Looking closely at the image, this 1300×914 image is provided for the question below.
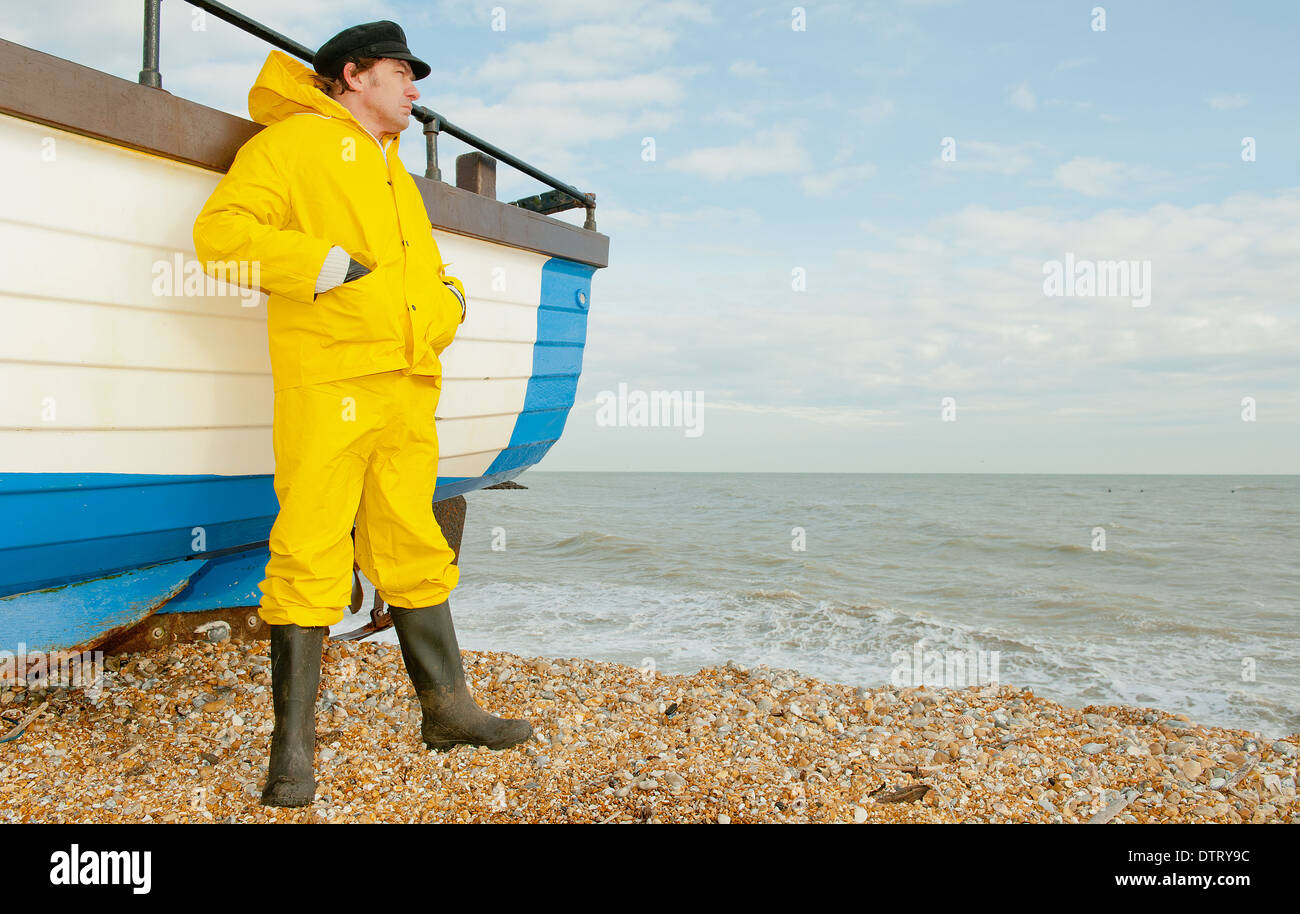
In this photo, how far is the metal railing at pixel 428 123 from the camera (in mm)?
2617

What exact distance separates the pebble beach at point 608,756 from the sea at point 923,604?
1414mm

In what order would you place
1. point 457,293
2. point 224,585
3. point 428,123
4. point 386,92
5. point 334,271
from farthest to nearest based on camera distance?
point 224,585 → point 428,123 → point 457,293 → point 386,92 → point 334,271

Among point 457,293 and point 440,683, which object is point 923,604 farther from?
point 457,293

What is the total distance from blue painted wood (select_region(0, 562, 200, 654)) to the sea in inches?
114

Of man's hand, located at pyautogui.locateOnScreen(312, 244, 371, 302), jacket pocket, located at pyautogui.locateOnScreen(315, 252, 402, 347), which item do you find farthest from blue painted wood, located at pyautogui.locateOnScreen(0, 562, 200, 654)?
man's hand, located at pyautogui.locateOnScreen(312, 244, 371, 302)

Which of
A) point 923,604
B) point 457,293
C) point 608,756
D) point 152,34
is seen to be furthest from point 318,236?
point 923,604

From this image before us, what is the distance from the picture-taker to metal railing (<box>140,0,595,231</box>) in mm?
2617

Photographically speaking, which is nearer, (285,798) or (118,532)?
(285,798)

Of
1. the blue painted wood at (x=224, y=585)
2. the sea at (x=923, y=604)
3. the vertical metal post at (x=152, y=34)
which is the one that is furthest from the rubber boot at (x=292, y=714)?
the sea at (x=923, y=604)

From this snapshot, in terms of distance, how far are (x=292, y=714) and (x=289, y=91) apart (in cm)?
206

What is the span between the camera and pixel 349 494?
100 inches

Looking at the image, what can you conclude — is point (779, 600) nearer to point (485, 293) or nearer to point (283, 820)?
point (485, 293)

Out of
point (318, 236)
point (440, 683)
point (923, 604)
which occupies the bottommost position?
point (923, 604)

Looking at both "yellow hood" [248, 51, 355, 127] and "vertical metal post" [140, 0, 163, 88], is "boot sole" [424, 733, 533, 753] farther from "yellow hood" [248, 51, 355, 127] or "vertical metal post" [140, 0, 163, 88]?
"vertical metal post" [140, 0, 163, 88]
